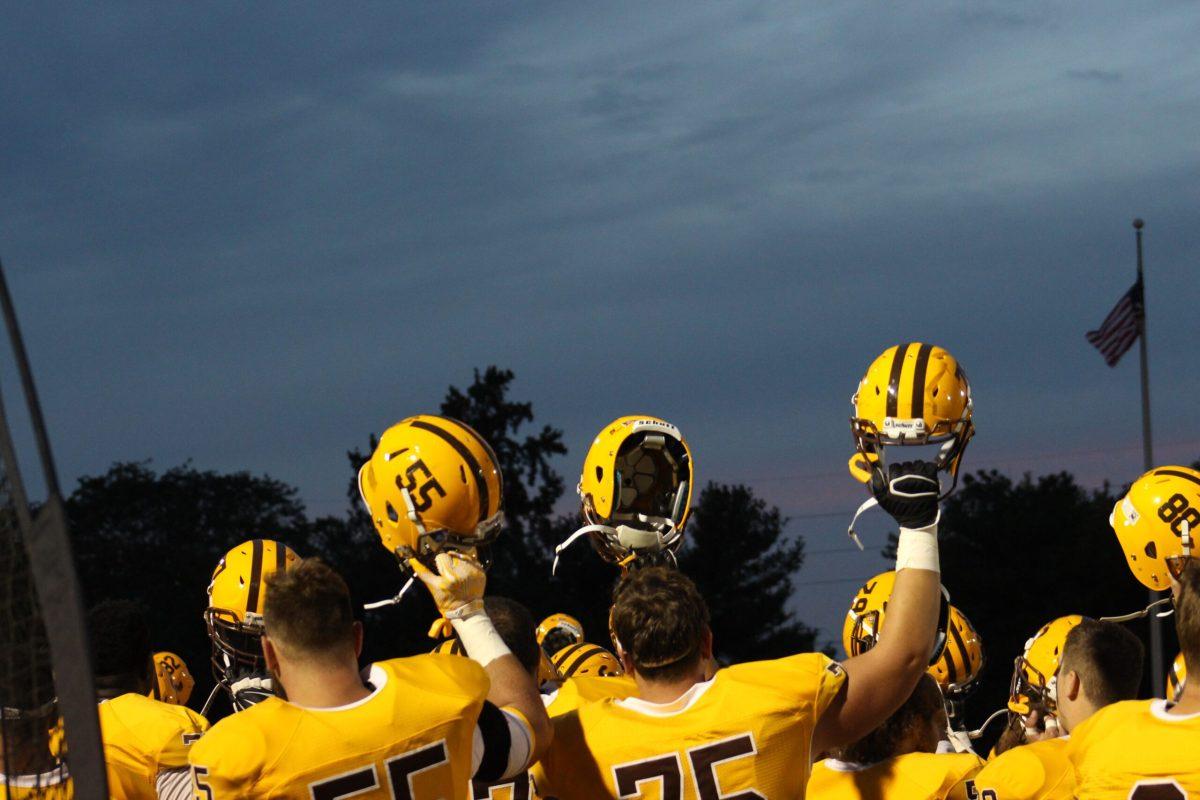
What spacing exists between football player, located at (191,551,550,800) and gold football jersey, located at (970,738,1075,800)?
1510mm

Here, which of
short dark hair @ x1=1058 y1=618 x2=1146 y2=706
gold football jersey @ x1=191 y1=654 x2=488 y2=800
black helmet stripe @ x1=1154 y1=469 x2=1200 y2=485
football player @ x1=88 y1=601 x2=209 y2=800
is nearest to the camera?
gold football jersey @ x1=191 y1=654 x2=488 y2=800

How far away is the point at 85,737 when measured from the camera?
223 cm

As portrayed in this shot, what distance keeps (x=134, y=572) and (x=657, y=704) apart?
1952 inches

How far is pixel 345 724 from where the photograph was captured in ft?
12.1

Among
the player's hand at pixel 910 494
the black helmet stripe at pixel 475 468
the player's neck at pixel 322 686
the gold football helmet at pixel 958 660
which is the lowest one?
the gold football helmet at pixel 958 660

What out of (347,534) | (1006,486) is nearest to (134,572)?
(347,534)

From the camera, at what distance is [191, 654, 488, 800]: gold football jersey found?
358 cm

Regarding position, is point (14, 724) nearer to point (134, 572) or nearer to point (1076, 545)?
point (1076, 545)

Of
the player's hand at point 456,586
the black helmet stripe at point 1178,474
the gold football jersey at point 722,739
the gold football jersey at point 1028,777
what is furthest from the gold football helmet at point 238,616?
the black helmet stripe at point 1178,474

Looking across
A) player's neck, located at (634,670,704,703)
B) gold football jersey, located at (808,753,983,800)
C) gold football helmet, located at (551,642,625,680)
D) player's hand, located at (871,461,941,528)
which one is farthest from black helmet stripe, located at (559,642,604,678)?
player's hand, located at (871,461,941,528)

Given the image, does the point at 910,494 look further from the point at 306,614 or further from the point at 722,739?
the point at 306,614

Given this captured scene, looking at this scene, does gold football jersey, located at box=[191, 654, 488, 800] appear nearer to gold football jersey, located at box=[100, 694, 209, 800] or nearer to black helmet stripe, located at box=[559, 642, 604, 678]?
gold football jersey, located at box=[100, 694, 209, 800]

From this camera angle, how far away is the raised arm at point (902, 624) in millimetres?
3967

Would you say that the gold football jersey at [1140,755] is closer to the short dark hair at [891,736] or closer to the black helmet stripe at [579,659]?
the short dark hair at [891,736]
